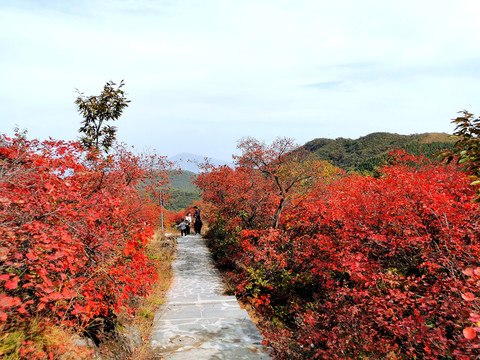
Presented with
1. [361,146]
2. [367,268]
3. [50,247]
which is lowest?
[367,268]

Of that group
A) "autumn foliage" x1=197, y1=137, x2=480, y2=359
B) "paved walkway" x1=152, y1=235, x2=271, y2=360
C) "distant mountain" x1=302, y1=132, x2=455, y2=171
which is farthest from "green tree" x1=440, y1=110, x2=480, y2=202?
"distant mountain" x1=302, y1=132, x2=455, y2=171

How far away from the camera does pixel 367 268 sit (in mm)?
7121

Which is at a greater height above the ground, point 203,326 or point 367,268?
point 367,268

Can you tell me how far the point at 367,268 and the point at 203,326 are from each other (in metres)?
4.26

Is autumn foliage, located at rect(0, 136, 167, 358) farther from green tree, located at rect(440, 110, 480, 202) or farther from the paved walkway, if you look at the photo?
green tree, located at rect(440, 110, 480, 202)

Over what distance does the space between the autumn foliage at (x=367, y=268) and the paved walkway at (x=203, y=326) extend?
0.63 meters

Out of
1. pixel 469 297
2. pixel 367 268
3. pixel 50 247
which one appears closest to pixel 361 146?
pixel 367 268

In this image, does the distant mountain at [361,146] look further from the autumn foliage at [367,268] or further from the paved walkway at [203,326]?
the paved walkway at [203,326]

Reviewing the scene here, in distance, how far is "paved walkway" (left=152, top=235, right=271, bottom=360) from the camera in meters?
5.66

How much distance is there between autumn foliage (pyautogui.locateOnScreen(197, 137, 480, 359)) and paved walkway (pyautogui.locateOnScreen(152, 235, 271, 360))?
626mm

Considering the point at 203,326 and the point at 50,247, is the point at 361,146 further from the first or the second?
the point at 50,247

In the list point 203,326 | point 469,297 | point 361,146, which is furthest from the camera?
point 361,146

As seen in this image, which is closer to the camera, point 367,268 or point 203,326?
point 203,326

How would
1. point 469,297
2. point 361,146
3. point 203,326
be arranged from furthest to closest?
point 361,146
point 203,326
point 469,297
